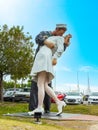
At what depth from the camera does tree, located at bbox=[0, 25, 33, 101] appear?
35.6m

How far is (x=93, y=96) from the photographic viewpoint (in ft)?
109

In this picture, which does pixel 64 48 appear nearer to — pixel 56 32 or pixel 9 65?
pixel 56 32

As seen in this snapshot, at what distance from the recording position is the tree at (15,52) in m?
35.6

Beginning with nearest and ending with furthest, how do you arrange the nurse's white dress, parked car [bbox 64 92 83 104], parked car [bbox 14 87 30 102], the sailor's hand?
the nurse's white dress, the sailor's hand, parked car [bbox 64 92 83 104], parked car [bbox 14 87 30 102]

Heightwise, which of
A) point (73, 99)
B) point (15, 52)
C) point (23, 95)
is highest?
point (15, 52)

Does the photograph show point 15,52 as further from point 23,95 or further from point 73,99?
point 73,99

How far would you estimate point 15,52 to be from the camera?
116ft

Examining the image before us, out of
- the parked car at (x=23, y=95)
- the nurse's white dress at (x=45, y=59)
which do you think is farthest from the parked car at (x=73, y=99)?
the nurse's white dress at (x=45, y=59)

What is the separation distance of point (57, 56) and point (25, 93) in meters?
28.9

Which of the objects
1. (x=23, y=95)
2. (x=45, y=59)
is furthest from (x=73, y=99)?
(x=45, y=59)

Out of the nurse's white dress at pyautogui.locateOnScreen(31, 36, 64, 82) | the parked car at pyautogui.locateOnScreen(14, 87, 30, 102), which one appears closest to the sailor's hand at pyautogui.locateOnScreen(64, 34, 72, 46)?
the nurse's white dress at pyautogui.locateOnScreen(31, 36, 64, 82)

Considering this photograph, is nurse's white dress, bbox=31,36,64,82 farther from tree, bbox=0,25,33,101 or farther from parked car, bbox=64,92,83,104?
tree, bbox=0,25,33,101

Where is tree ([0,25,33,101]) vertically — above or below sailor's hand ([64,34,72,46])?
above

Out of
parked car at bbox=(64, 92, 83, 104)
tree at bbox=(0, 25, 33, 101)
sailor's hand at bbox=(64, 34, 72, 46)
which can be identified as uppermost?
tree at bbox=(0, 25, 33, 101)
